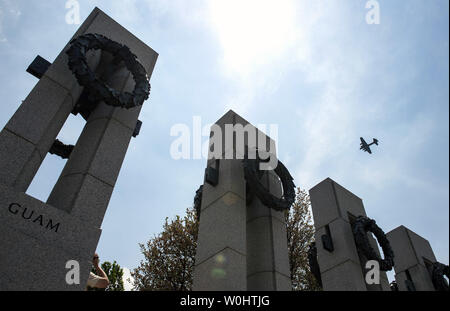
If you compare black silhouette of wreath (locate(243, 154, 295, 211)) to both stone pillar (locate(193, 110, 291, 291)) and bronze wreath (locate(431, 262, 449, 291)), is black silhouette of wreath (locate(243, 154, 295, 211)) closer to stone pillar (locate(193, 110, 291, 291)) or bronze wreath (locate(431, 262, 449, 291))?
stone pillar (locate(193, 110, 291, 291))

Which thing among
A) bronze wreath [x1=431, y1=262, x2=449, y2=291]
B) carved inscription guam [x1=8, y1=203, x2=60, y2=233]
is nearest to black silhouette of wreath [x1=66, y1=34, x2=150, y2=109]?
carved inscription guam [x1=8, y1=203, x2=60, y2=233]

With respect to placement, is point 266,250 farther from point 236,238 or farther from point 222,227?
point 222,227

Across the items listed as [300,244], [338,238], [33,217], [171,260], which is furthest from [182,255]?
[33,217]

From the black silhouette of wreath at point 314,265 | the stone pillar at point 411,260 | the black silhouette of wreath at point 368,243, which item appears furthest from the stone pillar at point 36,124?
the stone pillar at point 411,260

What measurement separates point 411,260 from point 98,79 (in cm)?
1425

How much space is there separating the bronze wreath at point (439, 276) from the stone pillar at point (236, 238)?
8.71 metres

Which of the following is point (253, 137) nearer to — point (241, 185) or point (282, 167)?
point (282, 167)

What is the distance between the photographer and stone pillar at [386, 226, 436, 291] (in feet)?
48.0

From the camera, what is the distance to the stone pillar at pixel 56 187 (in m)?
5.52

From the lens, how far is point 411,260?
15289 millimetres

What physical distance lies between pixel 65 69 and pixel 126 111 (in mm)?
1643

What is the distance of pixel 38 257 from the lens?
221 inches

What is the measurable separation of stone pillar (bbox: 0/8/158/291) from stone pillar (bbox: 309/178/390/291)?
762 centimetres
